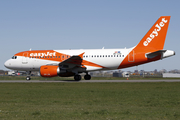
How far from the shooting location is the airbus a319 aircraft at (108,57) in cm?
2889

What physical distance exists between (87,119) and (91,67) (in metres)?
23.2

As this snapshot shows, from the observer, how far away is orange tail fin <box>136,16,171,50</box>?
95.4ft

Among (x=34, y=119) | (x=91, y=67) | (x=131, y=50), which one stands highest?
(x=131, y=50)

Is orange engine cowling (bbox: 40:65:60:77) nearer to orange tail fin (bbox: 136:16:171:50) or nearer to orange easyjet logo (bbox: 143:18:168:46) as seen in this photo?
orange tail fin (bbox: 136:16:171:50)

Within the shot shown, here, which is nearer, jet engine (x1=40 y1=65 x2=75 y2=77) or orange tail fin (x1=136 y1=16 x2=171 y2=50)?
jet engine (x1=40 y1=65 x2=75 y2=77)

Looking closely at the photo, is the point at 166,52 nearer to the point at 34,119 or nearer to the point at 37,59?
the point at 37,59

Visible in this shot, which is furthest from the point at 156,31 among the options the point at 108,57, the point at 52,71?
the point at 52,71

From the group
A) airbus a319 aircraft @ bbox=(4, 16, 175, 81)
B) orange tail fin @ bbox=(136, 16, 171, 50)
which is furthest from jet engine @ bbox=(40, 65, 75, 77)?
orange tail fin @ bbox=(136, 16, 171, 50)

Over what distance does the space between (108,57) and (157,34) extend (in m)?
6.88

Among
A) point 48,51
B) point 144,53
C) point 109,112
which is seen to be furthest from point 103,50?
point 109,112

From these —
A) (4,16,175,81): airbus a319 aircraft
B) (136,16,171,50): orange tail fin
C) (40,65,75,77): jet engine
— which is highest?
(136,16,171,50): orange tail fin

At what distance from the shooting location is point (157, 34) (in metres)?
29.1

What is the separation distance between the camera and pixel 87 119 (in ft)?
24.6

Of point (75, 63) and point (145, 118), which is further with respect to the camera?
point (75, 63)
